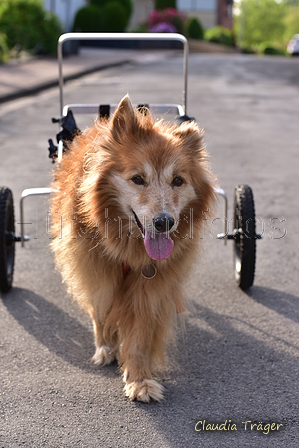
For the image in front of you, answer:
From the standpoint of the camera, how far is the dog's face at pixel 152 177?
3.39 m

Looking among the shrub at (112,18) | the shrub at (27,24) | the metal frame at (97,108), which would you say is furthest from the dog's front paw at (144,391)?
the shrub at (112,18)

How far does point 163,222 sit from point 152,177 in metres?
0.31

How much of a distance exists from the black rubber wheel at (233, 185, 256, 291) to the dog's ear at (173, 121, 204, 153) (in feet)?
4.41

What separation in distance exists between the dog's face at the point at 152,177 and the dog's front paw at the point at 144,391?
2.79 ft

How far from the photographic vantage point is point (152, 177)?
3443mm

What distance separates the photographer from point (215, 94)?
17781mm

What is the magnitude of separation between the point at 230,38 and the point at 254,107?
42074mm

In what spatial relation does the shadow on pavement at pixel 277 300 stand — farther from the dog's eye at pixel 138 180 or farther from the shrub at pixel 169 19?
the shrub at pixel 169 19

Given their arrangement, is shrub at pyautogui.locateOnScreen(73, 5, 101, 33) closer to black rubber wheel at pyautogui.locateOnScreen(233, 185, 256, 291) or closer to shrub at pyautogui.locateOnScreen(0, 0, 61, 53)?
shrub at pyautogui.locateOnScreen(0, 0, 61, 53)

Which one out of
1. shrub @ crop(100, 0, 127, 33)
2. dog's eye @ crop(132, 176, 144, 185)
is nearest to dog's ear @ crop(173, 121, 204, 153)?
dog's eye @ crop(132, 176, 144, 185)

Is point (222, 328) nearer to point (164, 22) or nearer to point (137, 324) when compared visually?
point (137, 324)

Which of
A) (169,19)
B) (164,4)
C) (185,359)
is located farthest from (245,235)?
(164,4)

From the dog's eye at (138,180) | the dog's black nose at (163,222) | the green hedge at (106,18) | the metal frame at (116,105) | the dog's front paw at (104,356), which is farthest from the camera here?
the green hedge at (106,18)

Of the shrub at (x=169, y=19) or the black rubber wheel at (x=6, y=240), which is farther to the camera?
the shrub at (x=169, y=19)
